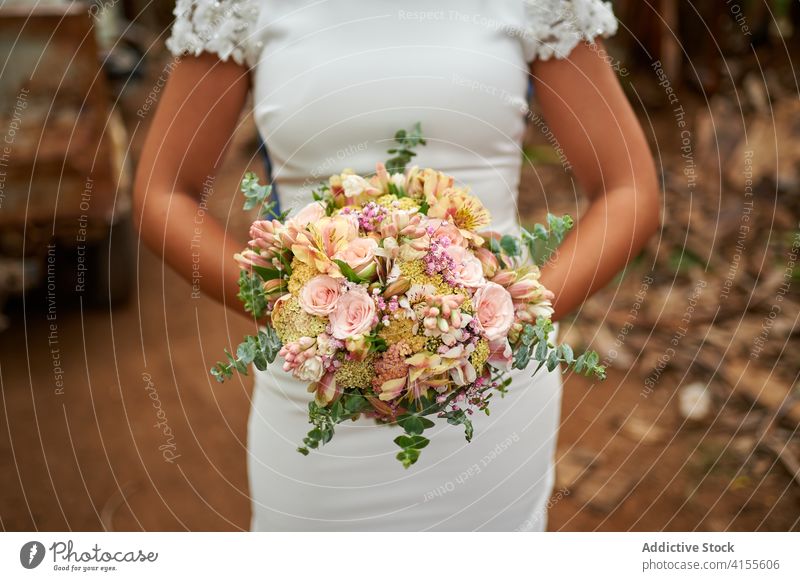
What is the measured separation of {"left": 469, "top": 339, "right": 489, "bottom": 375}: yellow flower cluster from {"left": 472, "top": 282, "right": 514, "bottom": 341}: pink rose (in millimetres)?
12

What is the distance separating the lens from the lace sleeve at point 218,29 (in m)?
1.25

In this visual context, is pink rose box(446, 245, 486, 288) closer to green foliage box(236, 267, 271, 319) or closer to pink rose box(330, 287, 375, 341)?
pink rose box(330, 287, 375, 341)

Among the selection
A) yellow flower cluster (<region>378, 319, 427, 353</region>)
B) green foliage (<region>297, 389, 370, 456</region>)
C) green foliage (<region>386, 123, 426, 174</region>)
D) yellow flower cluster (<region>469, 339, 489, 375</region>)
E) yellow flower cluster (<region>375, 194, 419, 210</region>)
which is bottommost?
green foliage (<region>297, 389, 370, 456</region>)

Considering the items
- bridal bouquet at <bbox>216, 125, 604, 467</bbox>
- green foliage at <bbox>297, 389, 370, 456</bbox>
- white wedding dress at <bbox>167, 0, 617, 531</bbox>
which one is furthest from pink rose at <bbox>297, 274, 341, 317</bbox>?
white wedding dress at <bbox>167, 0, 617, 531</bbox>

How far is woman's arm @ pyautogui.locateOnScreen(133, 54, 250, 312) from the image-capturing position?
1279mm

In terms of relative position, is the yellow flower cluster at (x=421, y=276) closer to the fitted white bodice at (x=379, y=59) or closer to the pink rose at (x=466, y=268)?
the pink rose at (x=466, y=268)

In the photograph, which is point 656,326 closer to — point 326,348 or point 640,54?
point 326,348

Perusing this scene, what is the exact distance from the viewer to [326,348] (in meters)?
0.95

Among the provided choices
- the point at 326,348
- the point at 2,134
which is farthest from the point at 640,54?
the point at 326,348

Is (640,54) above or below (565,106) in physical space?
above

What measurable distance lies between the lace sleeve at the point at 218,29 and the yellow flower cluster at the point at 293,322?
0.47 meters

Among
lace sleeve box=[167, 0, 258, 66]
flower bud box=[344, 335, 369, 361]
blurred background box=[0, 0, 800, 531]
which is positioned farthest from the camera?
blurred background box=[0, 0, 800, 531]
